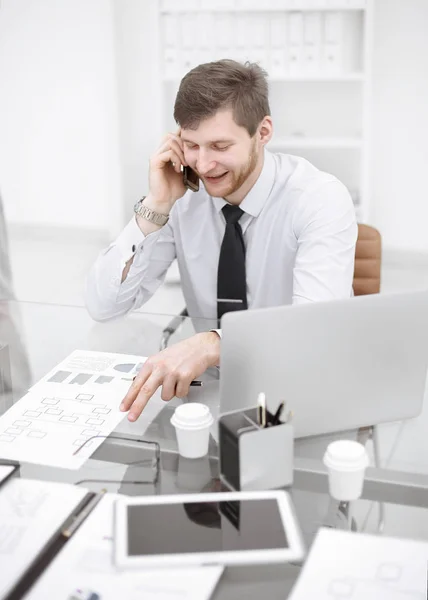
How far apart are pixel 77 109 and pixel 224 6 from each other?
1489mm

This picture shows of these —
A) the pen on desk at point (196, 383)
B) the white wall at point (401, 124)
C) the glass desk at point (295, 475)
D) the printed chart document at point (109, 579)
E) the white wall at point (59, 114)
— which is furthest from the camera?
the white wall at point (59, 114)

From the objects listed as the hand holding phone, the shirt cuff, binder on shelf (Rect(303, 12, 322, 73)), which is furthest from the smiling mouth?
binder on shelf (Rect(303, 12, 322, 73))

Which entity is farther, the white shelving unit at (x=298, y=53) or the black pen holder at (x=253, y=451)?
the white shelving unit at (x=298, y=53)

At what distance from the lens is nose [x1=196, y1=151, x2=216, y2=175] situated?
192 cm

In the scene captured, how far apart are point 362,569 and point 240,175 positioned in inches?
49.1

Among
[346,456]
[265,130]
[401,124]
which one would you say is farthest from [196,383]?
[401,124]

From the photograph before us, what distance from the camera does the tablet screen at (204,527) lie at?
39.8 inches

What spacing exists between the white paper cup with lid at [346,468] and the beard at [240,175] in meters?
1.01

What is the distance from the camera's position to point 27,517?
1102 millimetres

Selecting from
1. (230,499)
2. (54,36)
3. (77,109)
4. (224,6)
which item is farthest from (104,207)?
(230,499)

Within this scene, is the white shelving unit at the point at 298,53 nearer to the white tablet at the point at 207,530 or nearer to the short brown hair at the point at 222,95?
the short brown hair at the point at 222,95

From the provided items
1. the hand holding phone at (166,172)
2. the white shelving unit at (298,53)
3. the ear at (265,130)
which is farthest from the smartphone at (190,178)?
the white shelving unit at (298,53)

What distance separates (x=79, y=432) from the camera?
138cm

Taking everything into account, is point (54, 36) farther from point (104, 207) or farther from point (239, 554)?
point (239, 554)
